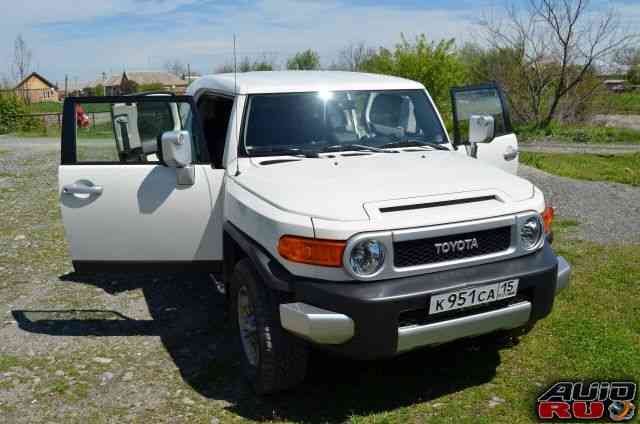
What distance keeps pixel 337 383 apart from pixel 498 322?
1.16 meters

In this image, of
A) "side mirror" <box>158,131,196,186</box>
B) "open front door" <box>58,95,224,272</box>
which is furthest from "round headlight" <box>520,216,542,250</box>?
"side mirror" <box>158,131,196,186</box>

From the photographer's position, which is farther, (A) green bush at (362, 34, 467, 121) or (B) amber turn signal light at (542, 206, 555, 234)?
(A) green bush at (362, 34, 467, 121)

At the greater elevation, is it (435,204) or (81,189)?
(435,204)

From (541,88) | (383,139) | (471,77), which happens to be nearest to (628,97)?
(541,88)

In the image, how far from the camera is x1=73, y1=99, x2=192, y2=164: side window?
15.3 ft

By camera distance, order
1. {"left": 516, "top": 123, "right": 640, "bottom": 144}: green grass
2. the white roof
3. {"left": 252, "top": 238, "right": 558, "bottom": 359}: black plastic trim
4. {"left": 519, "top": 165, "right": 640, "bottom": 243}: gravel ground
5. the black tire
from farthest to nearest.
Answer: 1. {"left": 516, "top": 123, "right": 640, "bottom": 144}: green grass
2. {"left": 519, "top": 165, "right": 640, "bottom": 243}: gravel ground
3. the white roof
4. the black tire
5. {"left": 252, "top": 238, "right": 558, "bottom": 359}: black plastic trim

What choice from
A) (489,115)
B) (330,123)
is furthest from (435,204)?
(489,115)

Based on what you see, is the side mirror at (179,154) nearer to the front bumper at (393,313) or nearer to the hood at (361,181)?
the hood at (361,181)

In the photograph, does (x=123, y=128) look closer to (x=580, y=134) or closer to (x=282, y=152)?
(x=282, y=152)

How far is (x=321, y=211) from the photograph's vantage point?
3.38m

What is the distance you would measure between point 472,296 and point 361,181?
936 millimetres

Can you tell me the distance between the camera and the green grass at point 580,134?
823 inches

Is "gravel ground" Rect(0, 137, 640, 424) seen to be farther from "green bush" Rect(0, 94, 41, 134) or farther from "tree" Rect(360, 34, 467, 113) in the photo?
"green bush" Rect(0, 94, 41, 134)

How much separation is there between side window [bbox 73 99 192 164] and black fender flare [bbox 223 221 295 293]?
3.34 feet
